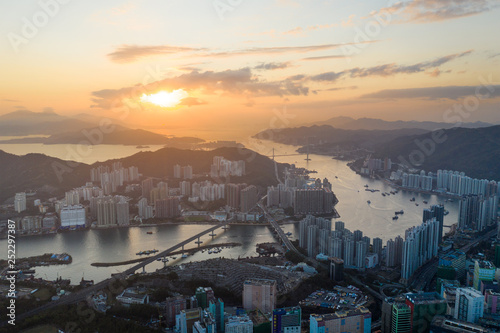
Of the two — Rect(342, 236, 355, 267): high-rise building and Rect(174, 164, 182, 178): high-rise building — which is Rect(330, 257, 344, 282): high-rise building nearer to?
Rect(342, 236, 355, 267): high-rise building

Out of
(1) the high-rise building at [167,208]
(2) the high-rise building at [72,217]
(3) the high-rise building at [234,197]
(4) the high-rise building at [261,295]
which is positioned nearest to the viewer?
(4) the high-rise building at [261,295]

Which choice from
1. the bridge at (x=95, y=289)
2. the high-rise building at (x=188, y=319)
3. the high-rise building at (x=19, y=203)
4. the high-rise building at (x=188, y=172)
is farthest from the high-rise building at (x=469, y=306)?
the high-rise building at (x=188, y=172)

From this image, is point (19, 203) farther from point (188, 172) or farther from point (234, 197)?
point (188, 172)

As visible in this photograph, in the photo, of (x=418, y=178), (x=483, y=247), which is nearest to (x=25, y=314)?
(x=483, y=247)

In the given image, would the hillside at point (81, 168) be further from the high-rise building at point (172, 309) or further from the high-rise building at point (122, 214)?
the high-rise building at point (172, 309)

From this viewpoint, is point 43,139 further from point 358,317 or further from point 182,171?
point 358,317

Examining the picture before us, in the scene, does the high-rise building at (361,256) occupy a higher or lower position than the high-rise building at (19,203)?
lower
